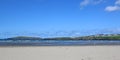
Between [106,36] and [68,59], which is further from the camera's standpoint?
[106,36]

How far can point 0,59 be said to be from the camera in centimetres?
1463

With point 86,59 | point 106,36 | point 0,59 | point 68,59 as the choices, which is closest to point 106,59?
point 86,59

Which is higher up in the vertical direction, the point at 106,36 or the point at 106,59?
the point at 106,36

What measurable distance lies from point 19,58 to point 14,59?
417 millimetres

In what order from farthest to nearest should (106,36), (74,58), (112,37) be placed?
(106,36) < (112,37) < (74,58)

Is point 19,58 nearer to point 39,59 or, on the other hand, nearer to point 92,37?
point 39,59

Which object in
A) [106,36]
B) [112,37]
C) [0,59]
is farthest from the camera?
[106,36]

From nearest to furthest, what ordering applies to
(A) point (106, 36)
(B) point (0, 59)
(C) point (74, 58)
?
(B) point (0, 59), (C) point (74, 58), (A) point (106, 36)

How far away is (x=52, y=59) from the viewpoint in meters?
15.3

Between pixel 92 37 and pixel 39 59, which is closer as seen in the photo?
pixel 39 59

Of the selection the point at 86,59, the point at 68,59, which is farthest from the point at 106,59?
the point at 68,59

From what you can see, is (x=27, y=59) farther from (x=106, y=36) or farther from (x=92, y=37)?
(x=106, y=36)

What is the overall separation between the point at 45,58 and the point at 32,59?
962 mm

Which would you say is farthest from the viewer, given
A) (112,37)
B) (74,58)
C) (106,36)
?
(106,36)
